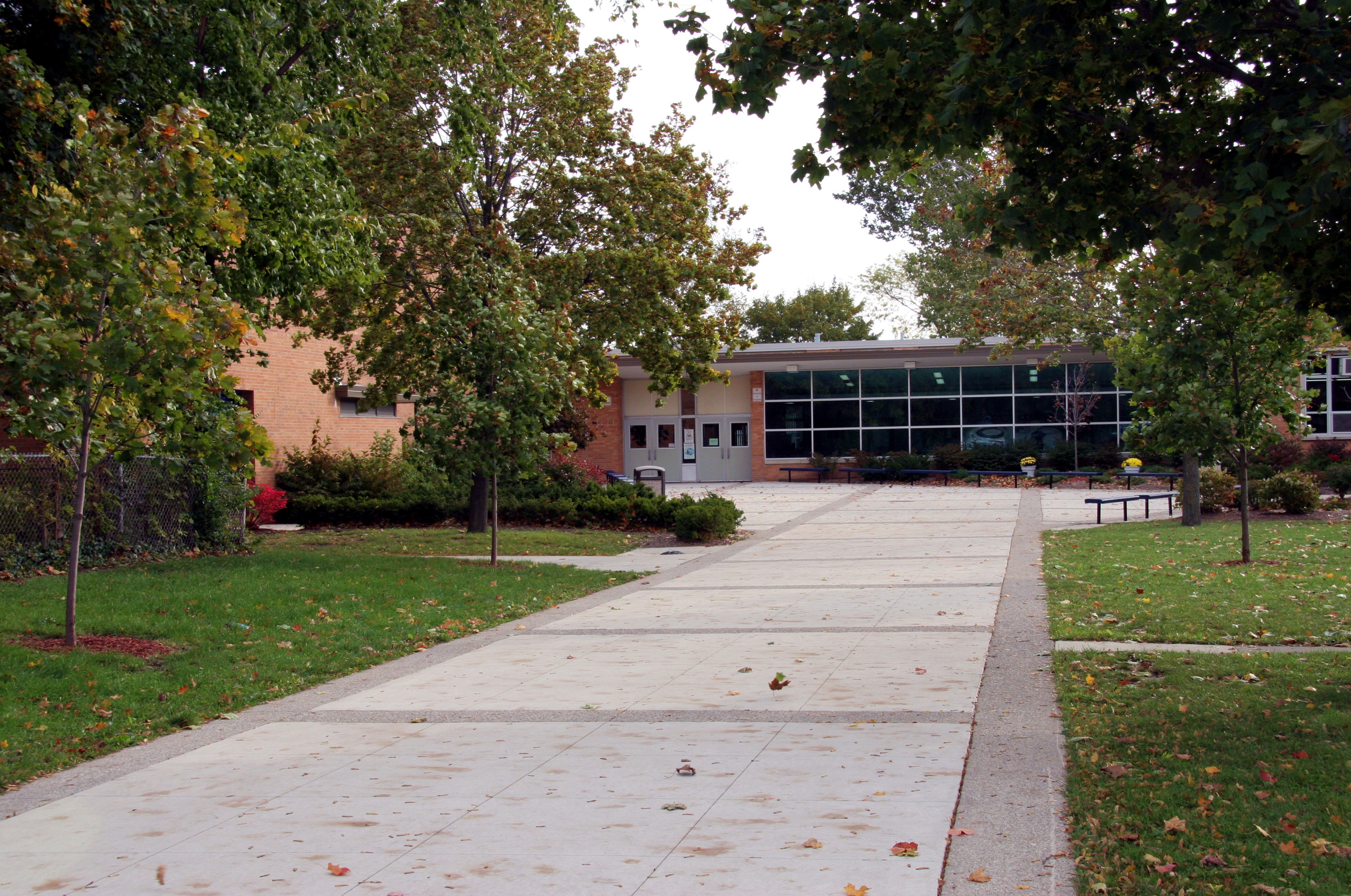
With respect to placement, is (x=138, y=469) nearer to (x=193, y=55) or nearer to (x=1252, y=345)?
(x=193, y=55)

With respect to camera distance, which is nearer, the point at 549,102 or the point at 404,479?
the point at 549,102

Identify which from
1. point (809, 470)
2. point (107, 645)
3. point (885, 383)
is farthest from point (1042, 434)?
point (107, 645)

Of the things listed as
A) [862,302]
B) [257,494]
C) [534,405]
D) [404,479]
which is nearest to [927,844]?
[534,405]

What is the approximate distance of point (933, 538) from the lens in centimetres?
1842

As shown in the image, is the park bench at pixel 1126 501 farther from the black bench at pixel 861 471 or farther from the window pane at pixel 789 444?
the window pane at pixel 789 444

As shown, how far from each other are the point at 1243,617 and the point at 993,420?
28.2 meters

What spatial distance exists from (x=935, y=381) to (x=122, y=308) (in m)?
32.6

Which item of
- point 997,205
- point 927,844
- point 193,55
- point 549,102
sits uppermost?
point 549,102

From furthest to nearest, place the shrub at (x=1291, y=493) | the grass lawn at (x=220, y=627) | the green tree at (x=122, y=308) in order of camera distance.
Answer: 1. the shrub at (x=1291, y=493)
2. the green tree at (x=122, y=308)
3. the grass lawn at (x=220, y=627)

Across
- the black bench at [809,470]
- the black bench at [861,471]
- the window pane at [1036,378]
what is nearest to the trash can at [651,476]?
the black bench at [861,471]

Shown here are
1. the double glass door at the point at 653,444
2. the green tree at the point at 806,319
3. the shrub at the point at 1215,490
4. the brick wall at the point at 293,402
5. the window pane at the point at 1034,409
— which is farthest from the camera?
the green tree at the point at 806,319

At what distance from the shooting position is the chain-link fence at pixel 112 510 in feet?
42.7

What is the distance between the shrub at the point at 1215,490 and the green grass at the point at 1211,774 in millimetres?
14555

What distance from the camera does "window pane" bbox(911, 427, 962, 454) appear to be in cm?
3769
